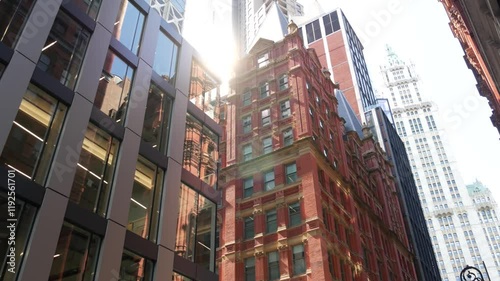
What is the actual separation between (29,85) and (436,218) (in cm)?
17855

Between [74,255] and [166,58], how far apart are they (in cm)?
1397

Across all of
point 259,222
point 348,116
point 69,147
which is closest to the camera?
point 69,147

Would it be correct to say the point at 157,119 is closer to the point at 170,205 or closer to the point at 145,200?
the point at 170,205

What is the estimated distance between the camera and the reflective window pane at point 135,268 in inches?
719

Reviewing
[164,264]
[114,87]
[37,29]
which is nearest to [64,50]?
[37,29]

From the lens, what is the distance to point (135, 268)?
18781 mm

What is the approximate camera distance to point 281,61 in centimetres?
5025

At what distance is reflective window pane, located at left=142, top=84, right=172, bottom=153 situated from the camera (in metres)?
23.0

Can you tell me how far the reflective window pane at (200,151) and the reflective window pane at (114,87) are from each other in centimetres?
471

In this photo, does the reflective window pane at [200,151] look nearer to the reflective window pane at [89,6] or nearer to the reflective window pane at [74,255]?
the reflective window pane at [89,6]

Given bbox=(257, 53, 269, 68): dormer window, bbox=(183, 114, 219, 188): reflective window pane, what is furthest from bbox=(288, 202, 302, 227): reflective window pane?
bbox=(257, 53, 269, 68): dormer window

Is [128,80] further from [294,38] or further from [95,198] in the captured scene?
[294,38]

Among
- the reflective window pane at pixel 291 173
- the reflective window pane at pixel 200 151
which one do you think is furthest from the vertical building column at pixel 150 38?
the reflective window pane at pixel 291 173

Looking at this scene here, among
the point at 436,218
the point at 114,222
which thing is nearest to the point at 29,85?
the point at 114,222
